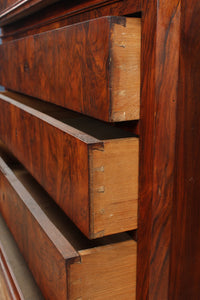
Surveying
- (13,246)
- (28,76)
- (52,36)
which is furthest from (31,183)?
(52,36)

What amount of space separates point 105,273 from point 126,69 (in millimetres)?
296

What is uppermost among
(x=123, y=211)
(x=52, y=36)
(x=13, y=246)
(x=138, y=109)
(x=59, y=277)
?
(x=52, y=36)

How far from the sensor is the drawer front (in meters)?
0.47

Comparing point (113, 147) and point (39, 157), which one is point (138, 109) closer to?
point (113, 147)

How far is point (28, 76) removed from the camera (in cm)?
89

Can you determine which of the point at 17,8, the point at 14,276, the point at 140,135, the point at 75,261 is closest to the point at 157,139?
the point at 140,135

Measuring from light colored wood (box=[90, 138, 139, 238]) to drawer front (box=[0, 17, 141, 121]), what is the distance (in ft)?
0.15

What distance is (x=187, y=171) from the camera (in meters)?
0.51

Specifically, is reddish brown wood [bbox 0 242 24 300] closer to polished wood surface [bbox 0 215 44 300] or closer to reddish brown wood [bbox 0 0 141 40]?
polished wood surface [bbox 0 215 44 300]

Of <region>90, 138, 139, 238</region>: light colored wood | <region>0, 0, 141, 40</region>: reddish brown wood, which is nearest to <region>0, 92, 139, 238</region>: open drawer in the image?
<region>90, 138, 139, 238</region>: light colored wood

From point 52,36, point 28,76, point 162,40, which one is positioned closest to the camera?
point 162,40

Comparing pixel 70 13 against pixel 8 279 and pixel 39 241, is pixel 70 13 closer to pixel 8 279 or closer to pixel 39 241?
pixel 39 241

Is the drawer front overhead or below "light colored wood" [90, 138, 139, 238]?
overhead

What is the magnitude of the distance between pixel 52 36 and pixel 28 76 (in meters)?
0.25
